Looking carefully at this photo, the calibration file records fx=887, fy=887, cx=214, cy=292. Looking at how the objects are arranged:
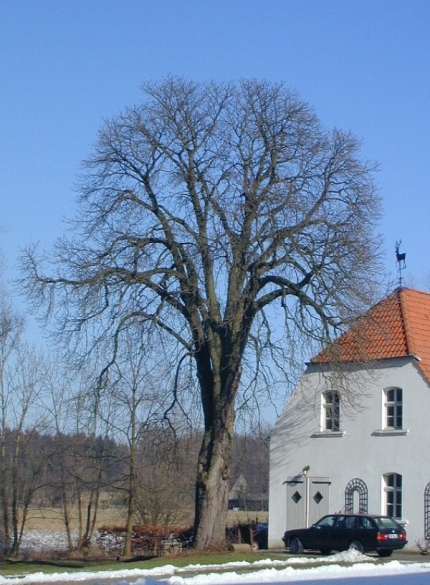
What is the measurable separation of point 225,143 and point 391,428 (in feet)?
40.3

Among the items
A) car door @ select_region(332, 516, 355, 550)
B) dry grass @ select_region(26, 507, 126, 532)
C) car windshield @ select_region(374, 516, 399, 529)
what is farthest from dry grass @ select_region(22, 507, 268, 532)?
car windshield @ select_region(374, 516, 399, 529)

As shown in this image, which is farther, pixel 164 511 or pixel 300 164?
pixel 164 511

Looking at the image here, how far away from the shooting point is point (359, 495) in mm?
33500

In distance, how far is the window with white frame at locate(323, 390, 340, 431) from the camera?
34938 millimetres

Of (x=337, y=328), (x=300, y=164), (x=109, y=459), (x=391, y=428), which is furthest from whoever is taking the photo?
(x=109, y=459)

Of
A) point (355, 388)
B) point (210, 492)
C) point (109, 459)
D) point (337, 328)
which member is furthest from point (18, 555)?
point (337, 328)

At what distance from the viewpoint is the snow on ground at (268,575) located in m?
19.2

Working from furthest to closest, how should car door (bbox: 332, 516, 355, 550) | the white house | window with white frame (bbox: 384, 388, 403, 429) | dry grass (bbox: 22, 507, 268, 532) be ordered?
dry grass (bbox: 22, 507, 268, 532)
window with white frame (bbox: 384, 388, 403, 429)
the white house
car door (bbox: 332, 516, 355, 550)

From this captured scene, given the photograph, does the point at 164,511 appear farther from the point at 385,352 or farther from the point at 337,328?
the point at 337,328

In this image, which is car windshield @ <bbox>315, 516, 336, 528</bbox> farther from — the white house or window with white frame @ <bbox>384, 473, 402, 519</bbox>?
window with white frame @ <bbox>384, 473, 402, 519</bbox>

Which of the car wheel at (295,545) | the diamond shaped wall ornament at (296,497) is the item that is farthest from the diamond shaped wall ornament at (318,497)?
the car wheel at (295,545)

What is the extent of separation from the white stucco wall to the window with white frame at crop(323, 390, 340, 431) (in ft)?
0.86

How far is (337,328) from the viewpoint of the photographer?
2716cm

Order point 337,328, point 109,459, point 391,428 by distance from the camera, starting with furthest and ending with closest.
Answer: point 109,459 → point 391,428 → point 337,328
